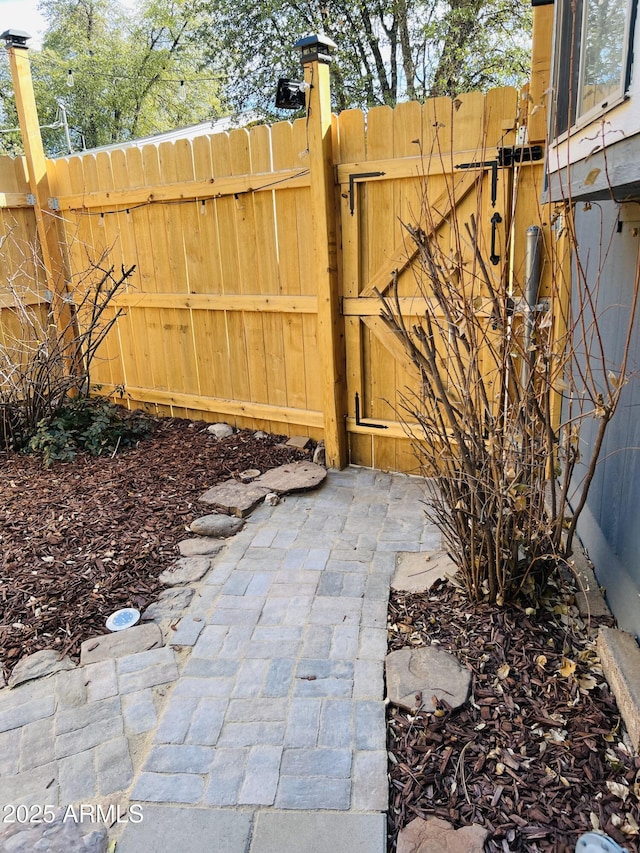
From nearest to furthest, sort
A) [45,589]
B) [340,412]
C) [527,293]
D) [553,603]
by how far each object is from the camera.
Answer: [553,603] → [45,589] → [527,293] → [340,412]

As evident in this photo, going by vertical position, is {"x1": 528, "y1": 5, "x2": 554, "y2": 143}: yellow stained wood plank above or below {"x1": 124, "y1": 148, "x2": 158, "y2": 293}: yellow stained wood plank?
above

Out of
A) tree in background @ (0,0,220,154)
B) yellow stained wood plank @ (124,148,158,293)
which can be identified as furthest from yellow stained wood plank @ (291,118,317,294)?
tree in background @ (0,0,220,154)

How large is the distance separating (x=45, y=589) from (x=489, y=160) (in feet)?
9.98

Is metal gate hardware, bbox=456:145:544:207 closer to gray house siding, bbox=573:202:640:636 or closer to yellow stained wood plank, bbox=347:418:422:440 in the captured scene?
gray house siding, bbox=573:202:640:636

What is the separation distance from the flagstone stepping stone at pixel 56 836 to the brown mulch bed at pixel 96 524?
0.74 m

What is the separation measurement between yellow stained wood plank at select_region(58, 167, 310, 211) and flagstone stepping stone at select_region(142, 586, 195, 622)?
2.54m

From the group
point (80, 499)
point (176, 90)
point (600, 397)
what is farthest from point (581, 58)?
point (176, 90)

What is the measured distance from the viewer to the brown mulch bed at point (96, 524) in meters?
2.57

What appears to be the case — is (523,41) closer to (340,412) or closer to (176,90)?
(340,412)

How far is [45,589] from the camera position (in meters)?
2.74

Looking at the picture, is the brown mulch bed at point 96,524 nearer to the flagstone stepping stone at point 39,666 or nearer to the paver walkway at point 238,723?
the flagstone stepping stone at point 39,666

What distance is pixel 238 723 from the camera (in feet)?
6.40

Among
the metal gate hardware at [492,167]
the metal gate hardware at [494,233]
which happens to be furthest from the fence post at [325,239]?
the metal gate hardware at [494,233]

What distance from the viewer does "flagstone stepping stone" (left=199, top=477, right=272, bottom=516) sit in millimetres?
3447
